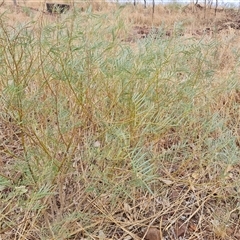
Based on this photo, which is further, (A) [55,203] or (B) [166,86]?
(B) [166,86]

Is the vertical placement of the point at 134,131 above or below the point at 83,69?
below

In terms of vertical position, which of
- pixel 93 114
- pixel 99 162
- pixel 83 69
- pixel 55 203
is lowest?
pixel 55 203

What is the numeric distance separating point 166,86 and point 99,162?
42 centimetres

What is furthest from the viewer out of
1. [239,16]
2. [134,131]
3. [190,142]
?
[239,16]

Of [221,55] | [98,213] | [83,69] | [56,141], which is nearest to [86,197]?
[98,213]

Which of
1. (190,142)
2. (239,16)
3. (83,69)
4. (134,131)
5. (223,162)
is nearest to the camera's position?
(134,131)

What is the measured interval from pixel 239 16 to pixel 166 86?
4.53 m

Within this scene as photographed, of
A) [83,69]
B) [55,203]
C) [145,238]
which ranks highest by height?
[83,69]

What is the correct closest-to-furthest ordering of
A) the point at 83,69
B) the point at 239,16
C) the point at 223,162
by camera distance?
the point at 83,69, the point at 223,162, the point at 239,16

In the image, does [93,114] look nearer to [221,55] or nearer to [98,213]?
[98,213]

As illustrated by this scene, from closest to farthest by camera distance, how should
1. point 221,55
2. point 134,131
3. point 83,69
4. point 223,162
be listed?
point 134,131, point 83,69, point 223,162, point 221,55

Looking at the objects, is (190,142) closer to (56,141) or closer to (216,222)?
(216,222)

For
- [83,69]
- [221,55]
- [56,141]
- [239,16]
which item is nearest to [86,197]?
[56,141]

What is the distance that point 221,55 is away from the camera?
7.37 ft
